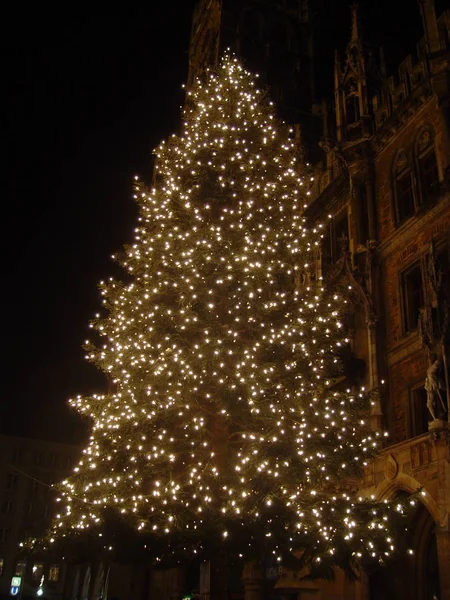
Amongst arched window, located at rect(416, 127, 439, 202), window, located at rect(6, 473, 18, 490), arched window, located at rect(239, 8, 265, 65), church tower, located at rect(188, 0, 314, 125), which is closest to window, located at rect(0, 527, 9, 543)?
window, located at rect(6, 473, 18, 490)

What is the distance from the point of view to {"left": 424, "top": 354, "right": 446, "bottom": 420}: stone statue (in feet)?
50.4

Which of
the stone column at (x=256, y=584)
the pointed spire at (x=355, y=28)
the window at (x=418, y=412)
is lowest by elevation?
the stone column at (x=256, y=584)

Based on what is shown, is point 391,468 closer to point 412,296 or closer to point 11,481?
point 412,296

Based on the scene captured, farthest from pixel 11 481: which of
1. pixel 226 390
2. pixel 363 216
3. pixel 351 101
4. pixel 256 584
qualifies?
pixel 226 390

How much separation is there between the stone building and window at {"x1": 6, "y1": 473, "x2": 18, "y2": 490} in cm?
4268

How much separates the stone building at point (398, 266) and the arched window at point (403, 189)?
48 millimetres

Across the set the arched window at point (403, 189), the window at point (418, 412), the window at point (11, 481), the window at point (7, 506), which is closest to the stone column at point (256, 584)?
the window at point (418, 412)

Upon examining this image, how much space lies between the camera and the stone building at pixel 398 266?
15688 millimetres

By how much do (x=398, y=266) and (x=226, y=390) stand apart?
8.91 m

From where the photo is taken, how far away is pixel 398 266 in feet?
64.1

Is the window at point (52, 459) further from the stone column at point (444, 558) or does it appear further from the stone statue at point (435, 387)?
the stone column at point (444, 558)

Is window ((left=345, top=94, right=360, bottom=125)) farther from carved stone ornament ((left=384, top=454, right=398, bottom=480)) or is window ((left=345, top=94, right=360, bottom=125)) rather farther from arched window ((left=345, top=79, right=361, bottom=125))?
carved stone ornament ((left=384, top=454, right=398, bottom=480))

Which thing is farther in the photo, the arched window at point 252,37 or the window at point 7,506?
the window at point 7,506

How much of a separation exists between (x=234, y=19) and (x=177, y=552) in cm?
4239
